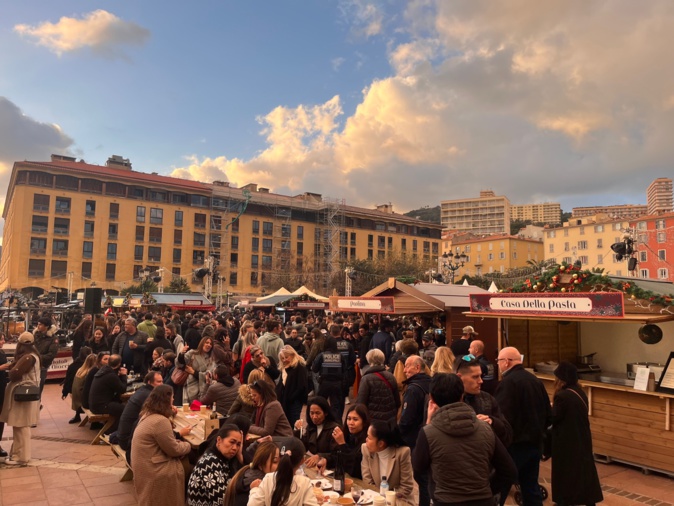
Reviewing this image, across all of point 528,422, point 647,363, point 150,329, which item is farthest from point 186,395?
point 647,363

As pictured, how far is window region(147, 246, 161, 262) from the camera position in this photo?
52.8 meters

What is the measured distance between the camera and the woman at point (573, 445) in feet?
15.0

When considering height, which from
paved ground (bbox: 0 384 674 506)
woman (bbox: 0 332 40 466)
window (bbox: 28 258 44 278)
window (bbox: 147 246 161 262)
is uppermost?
window (bbox: 147 246 161 262)

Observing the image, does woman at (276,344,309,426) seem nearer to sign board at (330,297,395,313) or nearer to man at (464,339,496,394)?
man at (464,339,496,394)

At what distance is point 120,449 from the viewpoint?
19.5 ft

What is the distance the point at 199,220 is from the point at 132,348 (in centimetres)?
4816

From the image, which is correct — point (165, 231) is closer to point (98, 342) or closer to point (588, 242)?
point (98, 342)

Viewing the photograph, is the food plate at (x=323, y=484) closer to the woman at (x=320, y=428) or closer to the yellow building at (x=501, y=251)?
the woman at (x=320, y=428)

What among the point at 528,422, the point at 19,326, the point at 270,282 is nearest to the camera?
the point at 528,422

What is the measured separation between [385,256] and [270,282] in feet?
55.0

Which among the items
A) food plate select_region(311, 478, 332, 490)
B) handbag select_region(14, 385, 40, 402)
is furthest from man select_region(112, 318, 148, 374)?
food plate select_region(311, 478, 332, 490)

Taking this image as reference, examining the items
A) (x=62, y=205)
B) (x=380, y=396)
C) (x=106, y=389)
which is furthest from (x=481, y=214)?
(x=380, y=396)

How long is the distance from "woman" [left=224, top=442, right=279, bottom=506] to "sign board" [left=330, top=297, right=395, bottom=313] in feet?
27.1

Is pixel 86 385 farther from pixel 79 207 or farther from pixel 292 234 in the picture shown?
pixel 292 234
